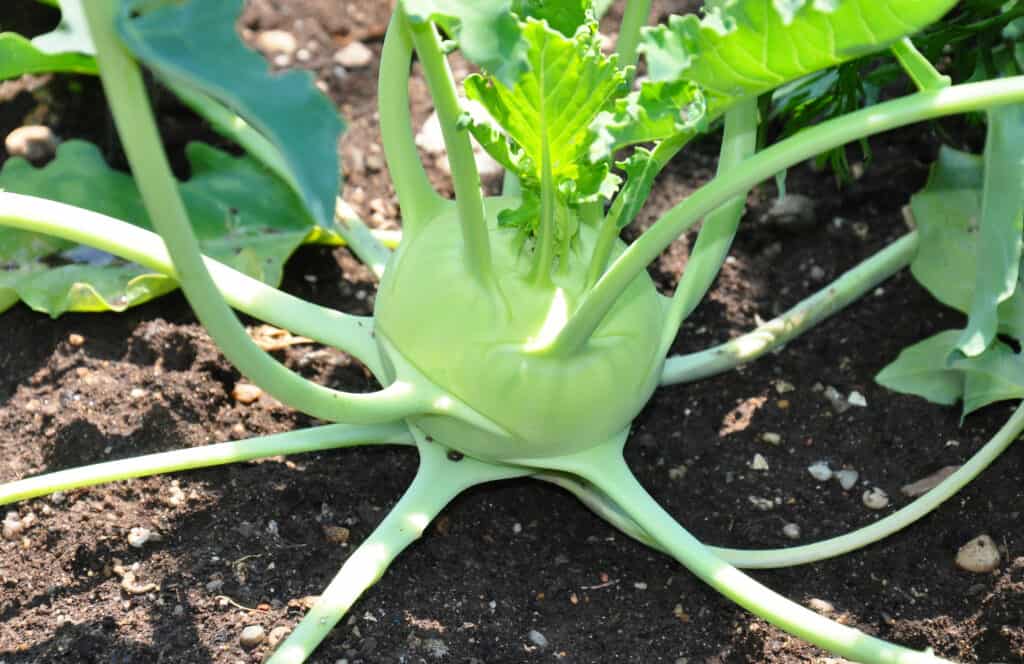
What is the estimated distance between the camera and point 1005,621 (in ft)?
4.40

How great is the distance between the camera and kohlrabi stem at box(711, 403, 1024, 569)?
1.38 metres

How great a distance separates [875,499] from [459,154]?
0.70m

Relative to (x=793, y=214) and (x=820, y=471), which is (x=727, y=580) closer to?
(x=820, y=471)

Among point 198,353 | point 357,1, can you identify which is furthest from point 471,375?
point 357,1

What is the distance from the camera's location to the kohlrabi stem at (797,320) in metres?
1.58

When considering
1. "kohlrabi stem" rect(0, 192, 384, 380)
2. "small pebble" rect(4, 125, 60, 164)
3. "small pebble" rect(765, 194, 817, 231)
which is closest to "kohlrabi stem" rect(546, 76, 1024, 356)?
"kohlrabi stem" rect(0, 192, 384, 380)

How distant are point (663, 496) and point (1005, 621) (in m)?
0.41

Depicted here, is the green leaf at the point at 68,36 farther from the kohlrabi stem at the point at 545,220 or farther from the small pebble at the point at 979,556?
the small pebble at the point at 979,556

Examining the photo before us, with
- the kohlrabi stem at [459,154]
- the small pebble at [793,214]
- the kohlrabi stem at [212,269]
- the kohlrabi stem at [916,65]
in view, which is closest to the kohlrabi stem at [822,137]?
the kohlrabi stem at [916,65]

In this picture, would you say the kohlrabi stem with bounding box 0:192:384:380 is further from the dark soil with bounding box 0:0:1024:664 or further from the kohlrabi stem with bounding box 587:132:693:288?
the kohlrabi stem with bounding box 587:132:693:288

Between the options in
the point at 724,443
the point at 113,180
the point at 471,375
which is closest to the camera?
the point at 471,375

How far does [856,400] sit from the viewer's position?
163cm

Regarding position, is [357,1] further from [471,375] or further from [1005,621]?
[1005,621]

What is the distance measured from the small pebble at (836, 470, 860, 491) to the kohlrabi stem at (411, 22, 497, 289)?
0.55 m
